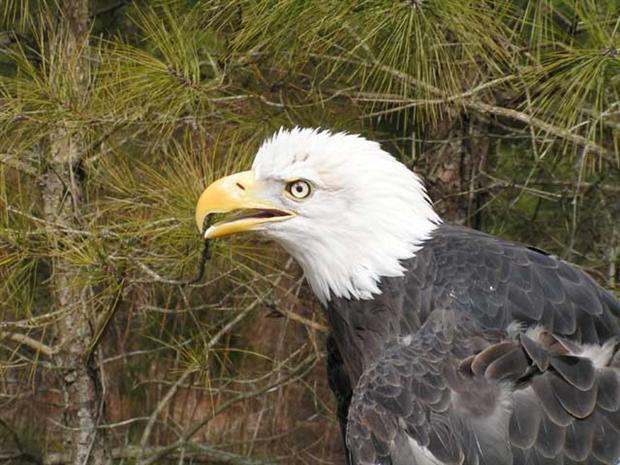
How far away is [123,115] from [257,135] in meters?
0.48

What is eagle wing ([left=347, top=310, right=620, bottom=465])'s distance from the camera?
2811mm

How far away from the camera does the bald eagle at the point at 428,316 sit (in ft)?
9.27

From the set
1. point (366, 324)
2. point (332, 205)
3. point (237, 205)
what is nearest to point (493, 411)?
point (366, 324)

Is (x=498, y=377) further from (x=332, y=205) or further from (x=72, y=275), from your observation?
(x=72, y=275)

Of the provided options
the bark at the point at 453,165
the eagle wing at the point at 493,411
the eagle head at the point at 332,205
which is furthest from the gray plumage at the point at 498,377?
the bark at the point at 453,165

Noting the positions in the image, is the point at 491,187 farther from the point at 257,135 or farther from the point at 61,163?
the point at 61,163

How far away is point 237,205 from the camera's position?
312cm

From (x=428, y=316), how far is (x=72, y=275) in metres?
1.30

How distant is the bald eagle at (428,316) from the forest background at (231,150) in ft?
1.39

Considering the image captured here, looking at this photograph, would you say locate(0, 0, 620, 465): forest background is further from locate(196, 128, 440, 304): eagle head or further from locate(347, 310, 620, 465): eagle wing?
locate(347, 310, 620, 465): eagle wing

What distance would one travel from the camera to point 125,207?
3686mm

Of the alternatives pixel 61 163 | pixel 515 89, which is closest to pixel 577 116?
pixel 515 89

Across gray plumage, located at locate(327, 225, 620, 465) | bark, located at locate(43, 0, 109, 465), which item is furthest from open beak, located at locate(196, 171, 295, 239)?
bark, located at locate(43, 0, 109, 465)

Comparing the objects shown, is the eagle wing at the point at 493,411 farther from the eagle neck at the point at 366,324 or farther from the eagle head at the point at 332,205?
the eagle head at the point at 332,205
